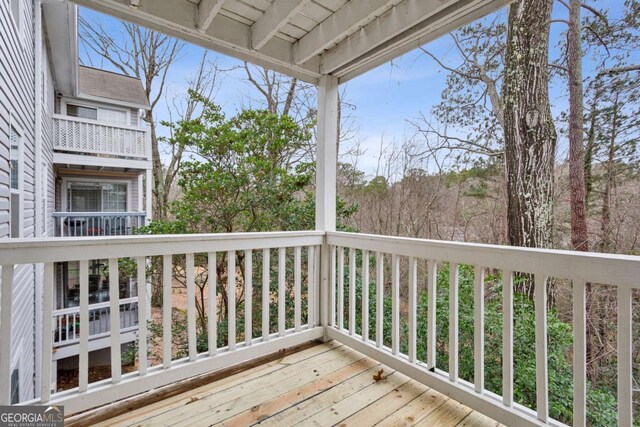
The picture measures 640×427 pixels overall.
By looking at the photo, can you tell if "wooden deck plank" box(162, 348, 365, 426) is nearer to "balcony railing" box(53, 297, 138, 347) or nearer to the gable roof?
"balcony railing" box(53, 297, 138, 347)

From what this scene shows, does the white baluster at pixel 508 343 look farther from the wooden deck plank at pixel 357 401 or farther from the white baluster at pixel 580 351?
the wooden deck plank at pixel 357 401

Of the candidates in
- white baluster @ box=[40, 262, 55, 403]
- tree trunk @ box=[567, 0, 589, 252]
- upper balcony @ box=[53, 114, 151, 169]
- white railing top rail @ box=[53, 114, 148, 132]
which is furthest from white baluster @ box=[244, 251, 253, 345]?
white railing top rail @ box=[53, 114, 148, 132]

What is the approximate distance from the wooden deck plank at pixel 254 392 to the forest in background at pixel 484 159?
3.14ft

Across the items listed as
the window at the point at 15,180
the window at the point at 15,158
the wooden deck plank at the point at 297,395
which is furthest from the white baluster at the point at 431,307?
the window at the point at 15,158

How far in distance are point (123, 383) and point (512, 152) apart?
377 cm

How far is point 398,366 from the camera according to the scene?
219 cm

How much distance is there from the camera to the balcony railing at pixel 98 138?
6.09 metres

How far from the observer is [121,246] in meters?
1.79

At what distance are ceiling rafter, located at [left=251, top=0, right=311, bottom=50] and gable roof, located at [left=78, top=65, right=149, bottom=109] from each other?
568 cm

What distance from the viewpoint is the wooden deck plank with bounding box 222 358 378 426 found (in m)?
1.71

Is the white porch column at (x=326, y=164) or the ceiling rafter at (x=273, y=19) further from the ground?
the ceiling rafter at (x=273, y=19)

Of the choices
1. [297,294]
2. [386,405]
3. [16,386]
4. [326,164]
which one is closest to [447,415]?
[386,405]

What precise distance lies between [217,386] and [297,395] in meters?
0.54

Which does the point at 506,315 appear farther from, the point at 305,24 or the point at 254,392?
the point at 305,24
